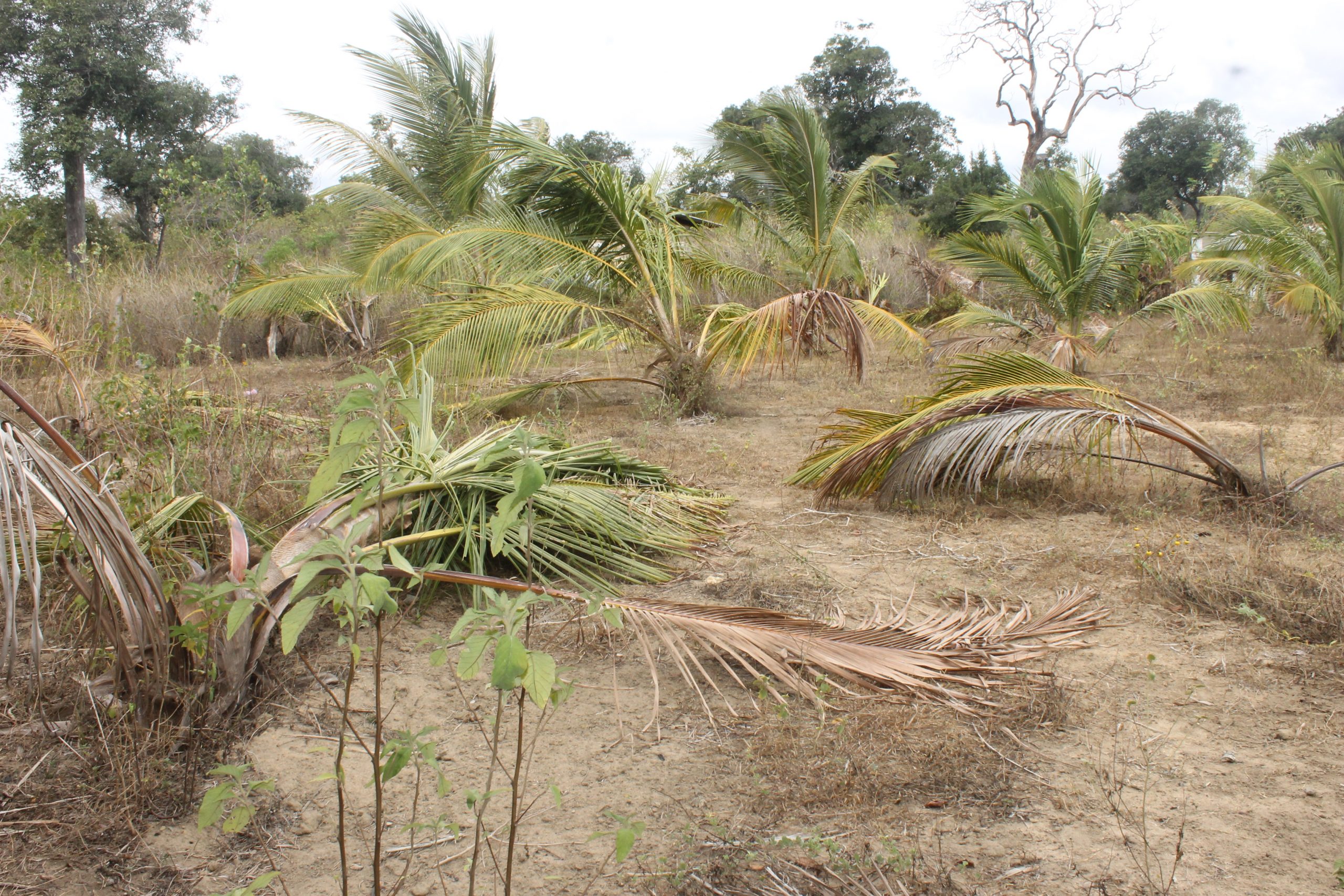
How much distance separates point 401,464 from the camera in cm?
363

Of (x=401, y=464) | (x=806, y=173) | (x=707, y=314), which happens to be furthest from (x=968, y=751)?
(x=806, y=173)

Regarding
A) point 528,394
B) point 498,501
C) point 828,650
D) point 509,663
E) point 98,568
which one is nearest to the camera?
point 509,663

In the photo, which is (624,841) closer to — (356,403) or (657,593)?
(356,403)

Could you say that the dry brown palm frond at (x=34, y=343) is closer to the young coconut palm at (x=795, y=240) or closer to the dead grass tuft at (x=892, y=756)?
the dead grass tuft at (x=892, y=756)

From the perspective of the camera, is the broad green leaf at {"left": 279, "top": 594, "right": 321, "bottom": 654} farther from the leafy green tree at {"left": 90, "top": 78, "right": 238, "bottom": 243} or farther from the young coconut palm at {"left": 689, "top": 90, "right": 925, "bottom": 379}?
the leafy green tree at {"left": 90, "top": 78, "right": 238, "bottom": 243}

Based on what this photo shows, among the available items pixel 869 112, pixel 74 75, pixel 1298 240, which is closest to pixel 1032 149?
pixel 869 112

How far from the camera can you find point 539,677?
1384 millimetres

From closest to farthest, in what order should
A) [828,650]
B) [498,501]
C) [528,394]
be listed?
1. [828,650]
2. [498,501]
3. [528,394]

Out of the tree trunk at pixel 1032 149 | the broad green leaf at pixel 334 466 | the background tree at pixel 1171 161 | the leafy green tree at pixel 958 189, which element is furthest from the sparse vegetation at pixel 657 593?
the background tree at pixel 1171 161

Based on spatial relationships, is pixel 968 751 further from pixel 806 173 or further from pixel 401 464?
pixel 806 173

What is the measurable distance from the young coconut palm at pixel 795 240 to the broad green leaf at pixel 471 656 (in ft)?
17.3

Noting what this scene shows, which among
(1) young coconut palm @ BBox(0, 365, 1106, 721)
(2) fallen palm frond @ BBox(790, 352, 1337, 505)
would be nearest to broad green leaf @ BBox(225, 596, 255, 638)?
(1) young coconut palm @ BBox(0, 365, 1106, 721)

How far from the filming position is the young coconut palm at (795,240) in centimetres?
669

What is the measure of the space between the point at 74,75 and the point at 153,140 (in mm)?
2137
